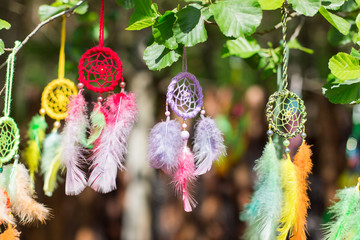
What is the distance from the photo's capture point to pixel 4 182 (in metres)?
0.96

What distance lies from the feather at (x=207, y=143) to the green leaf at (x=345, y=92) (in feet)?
0.84

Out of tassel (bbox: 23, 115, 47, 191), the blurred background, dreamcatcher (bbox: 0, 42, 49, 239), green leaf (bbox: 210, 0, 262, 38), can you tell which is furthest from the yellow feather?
the blurred background

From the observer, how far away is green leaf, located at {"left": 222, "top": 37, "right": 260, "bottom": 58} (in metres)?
1.20

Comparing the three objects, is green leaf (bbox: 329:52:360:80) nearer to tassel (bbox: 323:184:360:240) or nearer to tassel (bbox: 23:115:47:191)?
tassel (bbox: 323:184:360:240)

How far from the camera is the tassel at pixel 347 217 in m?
0.87

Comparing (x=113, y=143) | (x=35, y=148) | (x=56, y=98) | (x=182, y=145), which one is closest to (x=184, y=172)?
(x=182, y=145)

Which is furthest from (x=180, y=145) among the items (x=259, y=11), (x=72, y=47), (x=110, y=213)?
(x=110, y=213)

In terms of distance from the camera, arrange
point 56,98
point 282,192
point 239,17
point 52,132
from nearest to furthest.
A: point 239,17 < point 282,192 < point 56,98 < point 52,132

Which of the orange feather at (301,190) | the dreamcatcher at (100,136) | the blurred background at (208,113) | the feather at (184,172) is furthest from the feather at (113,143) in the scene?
the blurred background at (208,113)

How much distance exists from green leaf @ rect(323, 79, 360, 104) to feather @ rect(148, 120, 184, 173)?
0.34m

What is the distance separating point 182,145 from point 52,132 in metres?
0.46

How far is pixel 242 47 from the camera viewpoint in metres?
1.21

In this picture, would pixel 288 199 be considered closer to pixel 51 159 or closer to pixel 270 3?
pixel 270 3

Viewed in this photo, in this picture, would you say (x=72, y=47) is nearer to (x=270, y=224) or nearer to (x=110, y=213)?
(x=270, y=224)
